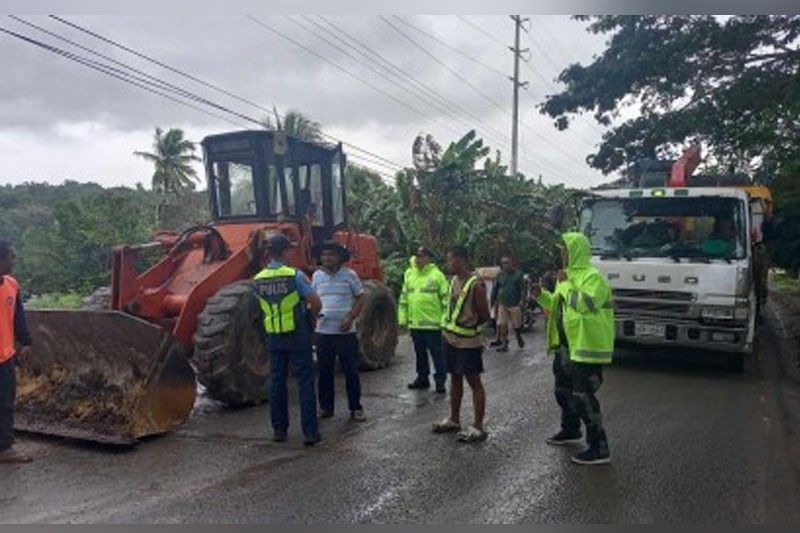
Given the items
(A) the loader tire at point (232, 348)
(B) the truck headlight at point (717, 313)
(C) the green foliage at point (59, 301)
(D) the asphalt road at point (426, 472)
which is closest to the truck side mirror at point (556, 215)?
(B) the truck headlight at point (717, 313)

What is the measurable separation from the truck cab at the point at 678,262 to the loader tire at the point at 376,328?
2.97 metres

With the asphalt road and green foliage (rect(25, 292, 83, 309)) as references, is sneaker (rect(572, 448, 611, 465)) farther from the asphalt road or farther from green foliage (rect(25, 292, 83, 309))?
green foliage (rect(25, 292, 83, 309))

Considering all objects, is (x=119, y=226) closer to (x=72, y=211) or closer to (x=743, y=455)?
(x=72, y=211)

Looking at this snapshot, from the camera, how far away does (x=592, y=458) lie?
5.74 m

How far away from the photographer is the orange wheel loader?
6379 mm

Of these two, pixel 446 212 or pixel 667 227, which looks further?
pixel 446 212

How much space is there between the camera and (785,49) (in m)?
12.3

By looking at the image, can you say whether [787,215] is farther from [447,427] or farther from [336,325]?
[336,325]

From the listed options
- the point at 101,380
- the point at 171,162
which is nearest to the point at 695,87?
the point at 101,380

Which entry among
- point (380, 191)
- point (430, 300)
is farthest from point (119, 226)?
point (430, 300)

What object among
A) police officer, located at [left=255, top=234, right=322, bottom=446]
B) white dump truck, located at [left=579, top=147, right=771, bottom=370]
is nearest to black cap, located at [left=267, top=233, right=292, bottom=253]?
police officer, located at [left=255, top=234, right=322, bottom=446]

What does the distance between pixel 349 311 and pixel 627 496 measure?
10.4 feet

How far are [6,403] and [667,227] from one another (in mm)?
8221

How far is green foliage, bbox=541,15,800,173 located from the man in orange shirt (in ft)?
35.0
